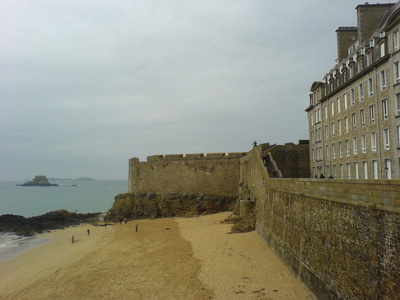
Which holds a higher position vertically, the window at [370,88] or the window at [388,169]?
the window at [370,88]

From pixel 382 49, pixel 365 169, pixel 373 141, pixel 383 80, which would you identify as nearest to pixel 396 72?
pixel 383 80

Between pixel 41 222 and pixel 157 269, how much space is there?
25.7 meters

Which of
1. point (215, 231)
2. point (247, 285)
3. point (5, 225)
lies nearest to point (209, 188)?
point (215, 231)

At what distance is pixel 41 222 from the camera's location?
116 ft

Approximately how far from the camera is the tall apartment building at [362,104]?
16.3 meters

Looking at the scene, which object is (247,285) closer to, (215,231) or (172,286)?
(172,286)

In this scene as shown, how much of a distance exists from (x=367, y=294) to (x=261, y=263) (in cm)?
718

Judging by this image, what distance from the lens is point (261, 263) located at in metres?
13.5

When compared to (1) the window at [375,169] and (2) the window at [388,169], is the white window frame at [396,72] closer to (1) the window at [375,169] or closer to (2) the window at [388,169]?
(2) the window at [388,169]

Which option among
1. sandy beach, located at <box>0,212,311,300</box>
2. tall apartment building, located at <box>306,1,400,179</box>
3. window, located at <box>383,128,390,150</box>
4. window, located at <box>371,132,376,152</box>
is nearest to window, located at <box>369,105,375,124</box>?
tall apartment building, located at <box>306,1,400,179</box>

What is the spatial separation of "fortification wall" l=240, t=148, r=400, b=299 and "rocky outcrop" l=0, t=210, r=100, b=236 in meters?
27.1

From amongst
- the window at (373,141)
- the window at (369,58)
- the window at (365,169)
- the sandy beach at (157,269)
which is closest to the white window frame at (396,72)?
the window at (369,58)

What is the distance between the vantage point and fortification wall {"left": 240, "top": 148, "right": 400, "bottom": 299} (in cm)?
607

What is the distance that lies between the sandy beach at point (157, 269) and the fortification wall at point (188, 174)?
8.90 m
